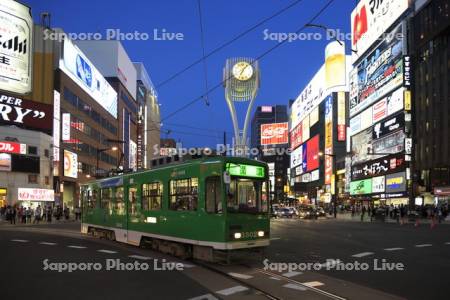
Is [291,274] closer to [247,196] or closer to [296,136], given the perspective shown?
[247,196]

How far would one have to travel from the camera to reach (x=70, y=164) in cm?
7750

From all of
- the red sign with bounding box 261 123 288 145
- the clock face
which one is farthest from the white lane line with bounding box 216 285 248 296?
the red sign with bounding box 261 123 288 145

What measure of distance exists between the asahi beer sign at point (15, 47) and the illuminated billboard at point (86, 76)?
9264 millimetres

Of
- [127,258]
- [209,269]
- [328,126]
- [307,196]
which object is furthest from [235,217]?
[307,196]

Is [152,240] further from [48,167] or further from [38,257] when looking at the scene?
[48,167]

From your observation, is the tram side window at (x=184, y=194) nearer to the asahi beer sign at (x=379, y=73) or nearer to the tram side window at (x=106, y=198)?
the tram side window at (x=106, y=198)

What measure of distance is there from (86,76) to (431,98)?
52.7 m

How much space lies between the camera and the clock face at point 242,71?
251ft

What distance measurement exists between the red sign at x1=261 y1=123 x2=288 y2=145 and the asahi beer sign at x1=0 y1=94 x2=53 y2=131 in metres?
89.0

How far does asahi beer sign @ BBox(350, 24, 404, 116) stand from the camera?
262ft

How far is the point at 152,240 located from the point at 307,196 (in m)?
127

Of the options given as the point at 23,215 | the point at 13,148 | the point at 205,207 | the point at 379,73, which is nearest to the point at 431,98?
the point at 379,73

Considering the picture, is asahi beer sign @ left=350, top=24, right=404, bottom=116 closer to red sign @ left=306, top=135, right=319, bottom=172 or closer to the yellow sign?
the yellow sign

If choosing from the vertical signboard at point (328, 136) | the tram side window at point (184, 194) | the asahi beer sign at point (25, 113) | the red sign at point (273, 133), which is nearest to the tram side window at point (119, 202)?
the tram side window at point (184, 194)
